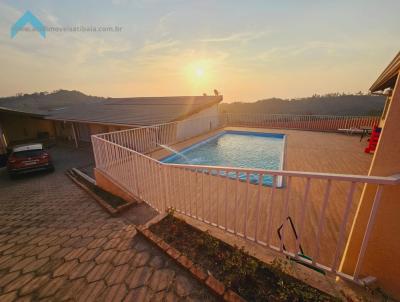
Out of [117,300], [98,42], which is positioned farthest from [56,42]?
[117,300]

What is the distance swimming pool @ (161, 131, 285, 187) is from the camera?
333 inches

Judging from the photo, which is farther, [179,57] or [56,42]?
[179,57]

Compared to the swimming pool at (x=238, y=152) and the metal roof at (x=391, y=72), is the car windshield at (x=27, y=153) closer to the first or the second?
the swimming pool at (x=238, y=152)

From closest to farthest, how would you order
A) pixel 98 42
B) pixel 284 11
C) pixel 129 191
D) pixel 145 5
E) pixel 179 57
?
pixel 129 191 < pixel 284 11 < pixel 145 5 < pixel 98 42 < pixel 179 57

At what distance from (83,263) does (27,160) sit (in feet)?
31.7

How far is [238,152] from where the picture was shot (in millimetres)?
10070

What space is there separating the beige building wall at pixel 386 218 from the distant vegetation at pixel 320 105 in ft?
107

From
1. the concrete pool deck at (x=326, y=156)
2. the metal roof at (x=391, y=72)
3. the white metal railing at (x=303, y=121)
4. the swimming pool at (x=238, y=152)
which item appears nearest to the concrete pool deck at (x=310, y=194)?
the concrete pool deck at (x=326, y=156)

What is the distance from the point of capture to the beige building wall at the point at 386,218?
4.66 ft

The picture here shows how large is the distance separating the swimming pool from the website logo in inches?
323

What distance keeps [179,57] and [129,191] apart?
8581 millimetres

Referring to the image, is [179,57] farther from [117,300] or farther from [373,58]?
[117,300]

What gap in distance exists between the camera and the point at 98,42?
765cm

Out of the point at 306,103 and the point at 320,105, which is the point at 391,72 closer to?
the point at 320,105
